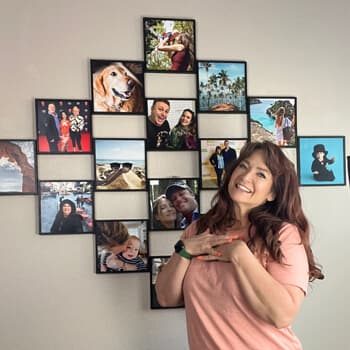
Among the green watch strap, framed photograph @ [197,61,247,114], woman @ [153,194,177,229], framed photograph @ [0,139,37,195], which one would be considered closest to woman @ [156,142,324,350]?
the green watch strap

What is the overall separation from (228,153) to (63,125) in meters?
0.64

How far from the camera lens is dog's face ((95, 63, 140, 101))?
1786 mm

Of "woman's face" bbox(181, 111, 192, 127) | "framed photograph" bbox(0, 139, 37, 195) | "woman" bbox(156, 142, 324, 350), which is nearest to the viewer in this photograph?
"woman" bbox(156, 142, 324, 350)

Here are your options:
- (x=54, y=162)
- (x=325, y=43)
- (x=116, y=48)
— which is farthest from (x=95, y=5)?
(x=325, y=43)

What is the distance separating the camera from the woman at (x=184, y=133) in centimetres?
182

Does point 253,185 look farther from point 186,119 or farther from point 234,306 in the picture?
point 186,119

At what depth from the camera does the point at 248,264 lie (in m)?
1.24

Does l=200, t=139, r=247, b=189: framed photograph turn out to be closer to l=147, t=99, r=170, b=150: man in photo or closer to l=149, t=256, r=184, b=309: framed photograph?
l=147, t=99, r=170, b=150: man in photo

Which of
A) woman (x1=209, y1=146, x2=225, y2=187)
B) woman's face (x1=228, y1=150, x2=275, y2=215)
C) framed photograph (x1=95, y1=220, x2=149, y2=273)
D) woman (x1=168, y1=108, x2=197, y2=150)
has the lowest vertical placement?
framed photograph (x1=95, y1=220, x2=149, y2=273)

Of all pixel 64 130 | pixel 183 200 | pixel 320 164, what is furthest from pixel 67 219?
pixel 320 164

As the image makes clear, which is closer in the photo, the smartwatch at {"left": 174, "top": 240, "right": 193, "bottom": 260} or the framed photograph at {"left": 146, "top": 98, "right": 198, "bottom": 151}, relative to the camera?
the smartwatch at {"left": 174, "top": 240, "right": 193, "bottom": 260}

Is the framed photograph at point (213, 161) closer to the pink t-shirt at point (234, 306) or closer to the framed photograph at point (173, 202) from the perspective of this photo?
the framed photograph at point (173, 202)

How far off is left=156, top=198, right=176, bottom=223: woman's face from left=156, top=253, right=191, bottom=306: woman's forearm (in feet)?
1.32

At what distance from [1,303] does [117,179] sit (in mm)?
620
